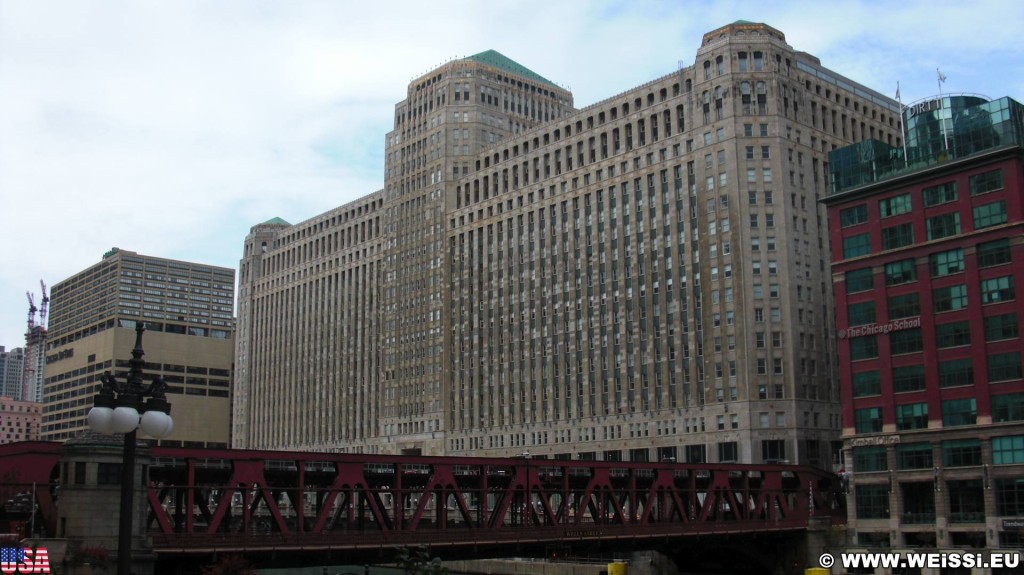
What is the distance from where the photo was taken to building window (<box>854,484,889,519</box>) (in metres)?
106

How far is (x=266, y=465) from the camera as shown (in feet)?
255

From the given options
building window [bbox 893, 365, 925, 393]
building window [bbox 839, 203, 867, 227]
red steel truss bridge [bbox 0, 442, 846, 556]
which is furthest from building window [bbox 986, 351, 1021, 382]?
red steel truss bridge [bbox 0, 442, 846, 556]

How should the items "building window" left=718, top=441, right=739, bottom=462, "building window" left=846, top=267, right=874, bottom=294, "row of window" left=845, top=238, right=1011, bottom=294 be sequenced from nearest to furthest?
"row of window" left=845, top=238, right=1011, bottom=294
"building window" left=846, top=267, right=874, bottom=294
"building window" left=718, top=441, right=739, bottom=462

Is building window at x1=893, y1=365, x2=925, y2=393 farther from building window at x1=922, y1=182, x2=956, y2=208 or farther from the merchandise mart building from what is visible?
the merchandise mart building

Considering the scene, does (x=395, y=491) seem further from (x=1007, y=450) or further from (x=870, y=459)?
(x=1007, y=450)

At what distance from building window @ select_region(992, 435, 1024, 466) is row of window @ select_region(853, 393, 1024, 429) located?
2.35 feet

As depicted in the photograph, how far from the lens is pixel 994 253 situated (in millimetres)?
100125

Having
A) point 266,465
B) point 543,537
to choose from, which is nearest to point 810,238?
point 543,537

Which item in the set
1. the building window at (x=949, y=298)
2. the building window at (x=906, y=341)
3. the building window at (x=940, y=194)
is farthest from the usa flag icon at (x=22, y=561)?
the building window at (x=940, y=194)

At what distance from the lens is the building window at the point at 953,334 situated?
101125mm

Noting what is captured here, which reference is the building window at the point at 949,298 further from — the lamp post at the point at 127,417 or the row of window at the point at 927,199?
the lamp post at the point at 127,417

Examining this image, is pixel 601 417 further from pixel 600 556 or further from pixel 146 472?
pixel 146 472

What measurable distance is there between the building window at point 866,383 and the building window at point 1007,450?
43.5 ft

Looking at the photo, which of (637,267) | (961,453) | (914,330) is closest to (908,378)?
(914,330)
